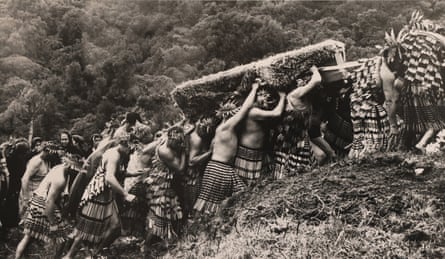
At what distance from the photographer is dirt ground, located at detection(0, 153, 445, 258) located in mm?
4230

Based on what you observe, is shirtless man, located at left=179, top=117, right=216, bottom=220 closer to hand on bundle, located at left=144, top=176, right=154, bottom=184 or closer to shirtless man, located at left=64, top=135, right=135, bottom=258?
hand on bundle, located at left=144, top=176, right=154, bottom=184

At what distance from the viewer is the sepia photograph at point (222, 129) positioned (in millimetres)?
4797

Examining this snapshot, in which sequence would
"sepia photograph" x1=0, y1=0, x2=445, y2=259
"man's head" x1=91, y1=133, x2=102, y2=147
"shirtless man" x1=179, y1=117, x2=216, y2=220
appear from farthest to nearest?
"man's head" x1=91, y1=133, x2=102, y2=147 → "shirtless man" x1=179, y1=117, x2=216, y2=220 → "sepia photograph" x1=0, y1=0, x2=445, y2=259

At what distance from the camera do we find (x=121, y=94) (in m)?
7.89

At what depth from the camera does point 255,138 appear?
5.80 meters

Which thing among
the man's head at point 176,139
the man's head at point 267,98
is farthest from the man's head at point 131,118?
the man's head at point 267,98

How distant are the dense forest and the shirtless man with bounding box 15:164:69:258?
1.10 m

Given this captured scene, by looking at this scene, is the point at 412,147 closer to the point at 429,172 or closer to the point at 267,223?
the point at 429,172

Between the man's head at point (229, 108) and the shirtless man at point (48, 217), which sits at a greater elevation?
the man's head at point (229, 108)

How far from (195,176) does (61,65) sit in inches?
112

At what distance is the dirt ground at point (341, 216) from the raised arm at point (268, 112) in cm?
59

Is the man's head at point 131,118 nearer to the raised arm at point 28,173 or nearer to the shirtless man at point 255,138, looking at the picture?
the raised arm at point 28,173

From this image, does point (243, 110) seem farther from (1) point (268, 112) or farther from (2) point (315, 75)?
(2) point (315, 75)

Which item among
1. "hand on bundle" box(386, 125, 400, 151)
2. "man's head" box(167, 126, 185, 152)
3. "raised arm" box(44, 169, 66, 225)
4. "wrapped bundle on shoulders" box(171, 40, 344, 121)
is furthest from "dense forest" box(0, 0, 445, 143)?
"hand on bundle" box(386, 125, 400, 151)
